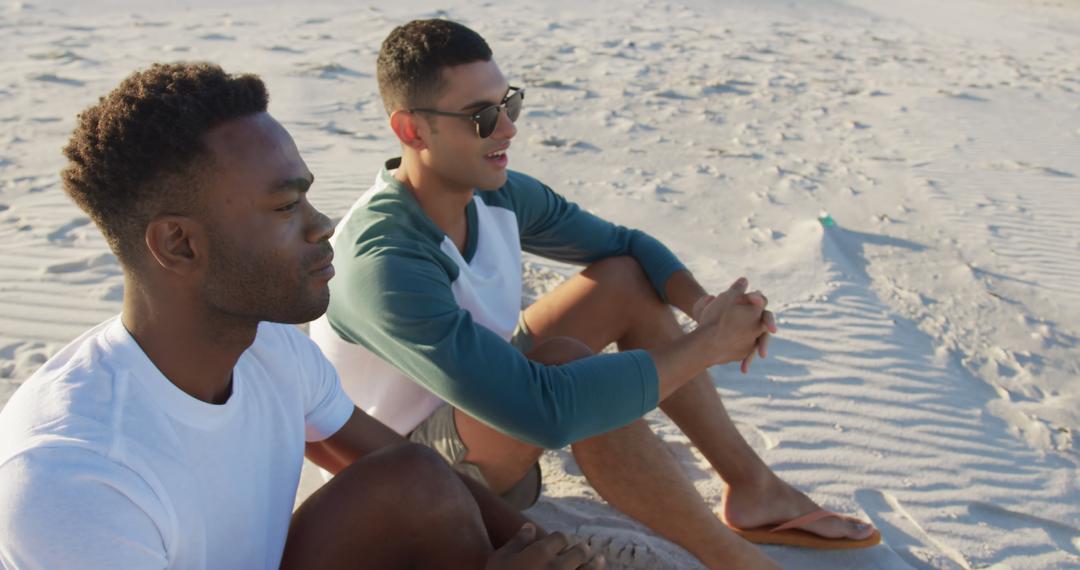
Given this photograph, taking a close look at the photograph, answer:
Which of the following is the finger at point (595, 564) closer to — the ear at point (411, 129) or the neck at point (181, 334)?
the neck at point (181, 334)

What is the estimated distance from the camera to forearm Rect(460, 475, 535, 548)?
2.27 metres

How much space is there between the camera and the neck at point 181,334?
6.06 ft

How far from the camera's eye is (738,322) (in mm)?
2855

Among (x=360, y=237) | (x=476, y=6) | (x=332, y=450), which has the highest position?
(x=360, y=237)

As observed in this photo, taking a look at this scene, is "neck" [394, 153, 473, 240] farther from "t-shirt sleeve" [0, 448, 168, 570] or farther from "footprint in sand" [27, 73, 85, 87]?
"footprint in sand" [27, 73, 85, 87]

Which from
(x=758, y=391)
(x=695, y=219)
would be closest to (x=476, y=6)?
(x=695, y=219)

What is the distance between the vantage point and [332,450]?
2398 mm

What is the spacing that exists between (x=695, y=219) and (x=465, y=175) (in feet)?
10.7

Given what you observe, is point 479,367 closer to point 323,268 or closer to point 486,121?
point 323,268

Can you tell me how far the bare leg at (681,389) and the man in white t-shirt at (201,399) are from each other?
1.09 m

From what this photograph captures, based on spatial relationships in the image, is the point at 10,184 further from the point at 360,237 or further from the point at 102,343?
the point at 102,343

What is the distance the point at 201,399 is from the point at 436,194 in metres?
1.25

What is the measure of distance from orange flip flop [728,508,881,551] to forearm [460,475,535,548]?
111 cm

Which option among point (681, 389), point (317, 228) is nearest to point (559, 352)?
point (681, 389)
